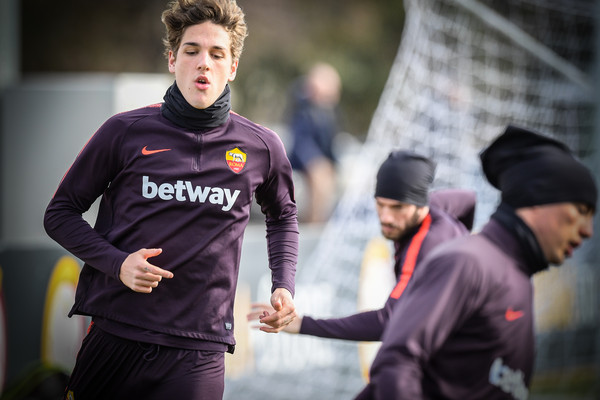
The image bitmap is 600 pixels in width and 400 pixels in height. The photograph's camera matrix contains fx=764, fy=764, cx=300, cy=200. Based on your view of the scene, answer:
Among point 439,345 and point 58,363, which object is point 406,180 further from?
point 58,363

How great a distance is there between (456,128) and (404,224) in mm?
3614

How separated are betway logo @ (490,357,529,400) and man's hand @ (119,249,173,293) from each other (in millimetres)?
1094

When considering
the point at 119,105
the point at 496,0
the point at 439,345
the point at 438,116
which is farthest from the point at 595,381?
the point at 439,345

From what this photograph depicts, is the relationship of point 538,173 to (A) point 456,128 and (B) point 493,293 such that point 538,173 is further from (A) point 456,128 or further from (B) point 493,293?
(A) point 456,128

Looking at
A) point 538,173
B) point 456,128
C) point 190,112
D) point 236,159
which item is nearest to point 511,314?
point 538,173

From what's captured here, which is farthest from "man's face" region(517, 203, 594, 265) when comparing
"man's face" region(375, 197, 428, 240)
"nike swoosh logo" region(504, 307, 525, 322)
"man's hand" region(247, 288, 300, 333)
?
"man's face" region(375, 197, 428, 240)

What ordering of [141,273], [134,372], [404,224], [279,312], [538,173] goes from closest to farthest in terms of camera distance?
[538,173] < [141,273] < [134,372] < [279,312] < [404,224]

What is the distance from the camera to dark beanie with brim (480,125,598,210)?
2.22 meters

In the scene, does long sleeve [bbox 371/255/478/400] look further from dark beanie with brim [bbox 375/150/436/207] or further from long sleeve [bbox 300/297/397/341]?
dark beanie with brim [bbox 375/150/436/207]

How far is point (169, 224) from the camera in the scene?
2.82m

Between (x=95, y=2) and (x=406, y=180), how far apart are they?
55.4 ft

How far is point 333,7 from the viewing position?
20578 millimetres

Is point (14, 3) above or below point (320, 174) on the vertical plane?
above

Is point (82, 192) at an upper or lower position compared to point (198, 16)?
lower
